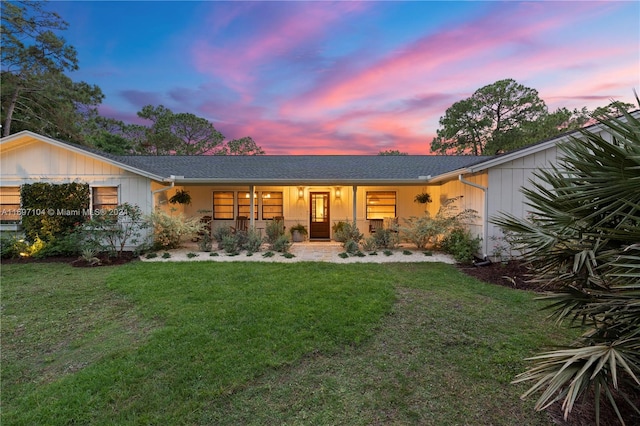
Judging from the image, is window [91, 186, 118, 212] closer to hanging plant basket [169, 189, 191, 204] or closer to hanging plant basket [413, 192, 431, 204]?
hanging plant basket [169, 189, 191, 204]

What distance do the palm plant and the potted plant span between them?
29.7 feet

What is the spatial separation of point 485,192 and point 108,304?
8.90m

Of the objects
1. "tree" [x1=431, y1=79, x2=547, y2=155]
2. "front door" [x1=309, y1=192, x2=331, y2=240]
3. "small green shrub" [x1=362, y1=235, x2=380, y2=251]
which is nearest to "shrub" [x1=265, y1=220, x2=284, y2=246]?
"front door" [x1=309, y1=192, x2=331, y2=240]

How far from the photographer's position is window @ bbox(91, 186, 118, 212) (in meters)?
9.54

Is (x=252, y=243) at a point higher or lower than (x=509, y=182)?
lower

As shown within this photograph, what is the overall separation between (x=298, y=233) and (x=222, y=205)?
360 cm

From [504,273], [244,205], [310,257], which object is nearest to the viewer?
[504,273]

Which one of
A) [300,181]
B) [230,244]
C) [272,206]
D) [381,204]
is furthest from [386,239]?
[272,206]

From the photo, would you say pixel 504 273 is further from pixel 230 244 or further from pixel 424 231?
pixel 230 244

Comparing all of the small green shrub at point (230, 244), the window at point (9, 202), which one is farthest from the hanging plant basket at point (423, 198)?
the window at point (9, 202)

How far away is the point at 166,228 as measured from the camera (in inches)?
370

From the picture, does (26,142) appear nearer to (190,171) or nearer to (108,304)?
(190,171)

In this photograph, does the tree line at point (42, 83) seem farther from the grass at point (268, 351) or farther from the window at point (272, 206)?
the grass at point (268, 351)

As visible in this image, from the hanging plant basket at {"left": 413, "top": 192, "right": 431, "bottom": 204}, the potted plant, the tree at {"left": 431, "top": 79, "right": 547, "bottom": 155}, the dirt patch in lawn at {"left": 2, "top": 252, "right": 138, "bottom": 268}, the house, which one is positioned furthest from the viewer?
the tree at {"left": 431, "top": 79, "right": 547, "bottom": 155}
